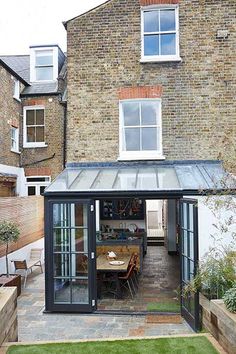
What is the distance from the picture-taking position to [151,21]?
11.0 metres

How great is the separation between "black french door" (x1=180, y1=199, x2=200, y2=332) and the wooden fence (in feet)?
18.8

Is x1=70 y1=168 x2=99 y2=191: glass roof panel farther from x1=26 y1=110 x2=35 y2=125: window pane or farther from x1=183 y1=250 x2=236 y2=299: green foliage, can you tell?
x1=26 y1=110 x2=35 y2=125: window pane

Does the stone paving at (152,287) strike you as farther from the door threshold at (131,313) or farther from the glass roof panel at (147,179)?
the glass roof panel at (147,179)

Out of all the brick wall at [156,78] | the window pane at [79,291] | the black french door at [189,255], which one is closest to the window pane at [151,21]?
the brick wall at [156,78]

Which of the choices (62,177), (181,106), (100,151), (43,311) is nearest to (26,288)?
(43,311)

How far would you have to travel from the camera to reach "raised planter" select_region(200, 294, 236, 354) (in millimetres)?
5258

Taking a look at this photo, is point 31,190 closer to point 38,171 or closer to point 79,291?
point 38,171

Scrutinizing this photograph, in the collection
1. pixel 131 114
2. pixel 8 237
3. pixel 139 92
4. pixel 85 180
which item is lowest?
pixel 8 237

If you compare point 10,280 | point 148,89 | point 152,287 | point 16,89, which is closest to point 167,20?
point 148,89

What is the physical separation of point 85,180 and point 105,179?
52 cm

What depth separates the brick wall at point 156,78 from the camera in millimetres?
10578

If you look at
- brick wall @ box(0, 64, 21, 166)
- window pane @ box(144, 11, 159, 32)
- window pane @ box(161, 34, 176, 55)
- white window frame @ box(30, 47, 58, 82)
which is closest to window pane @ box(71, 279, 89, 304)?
window pane @ box(161, 34, 176, 55)

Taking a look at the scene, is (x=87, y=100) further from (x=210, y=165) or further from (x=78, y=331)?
(x=78, y=331)

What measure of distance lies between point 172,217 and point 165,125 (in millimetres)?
7475
